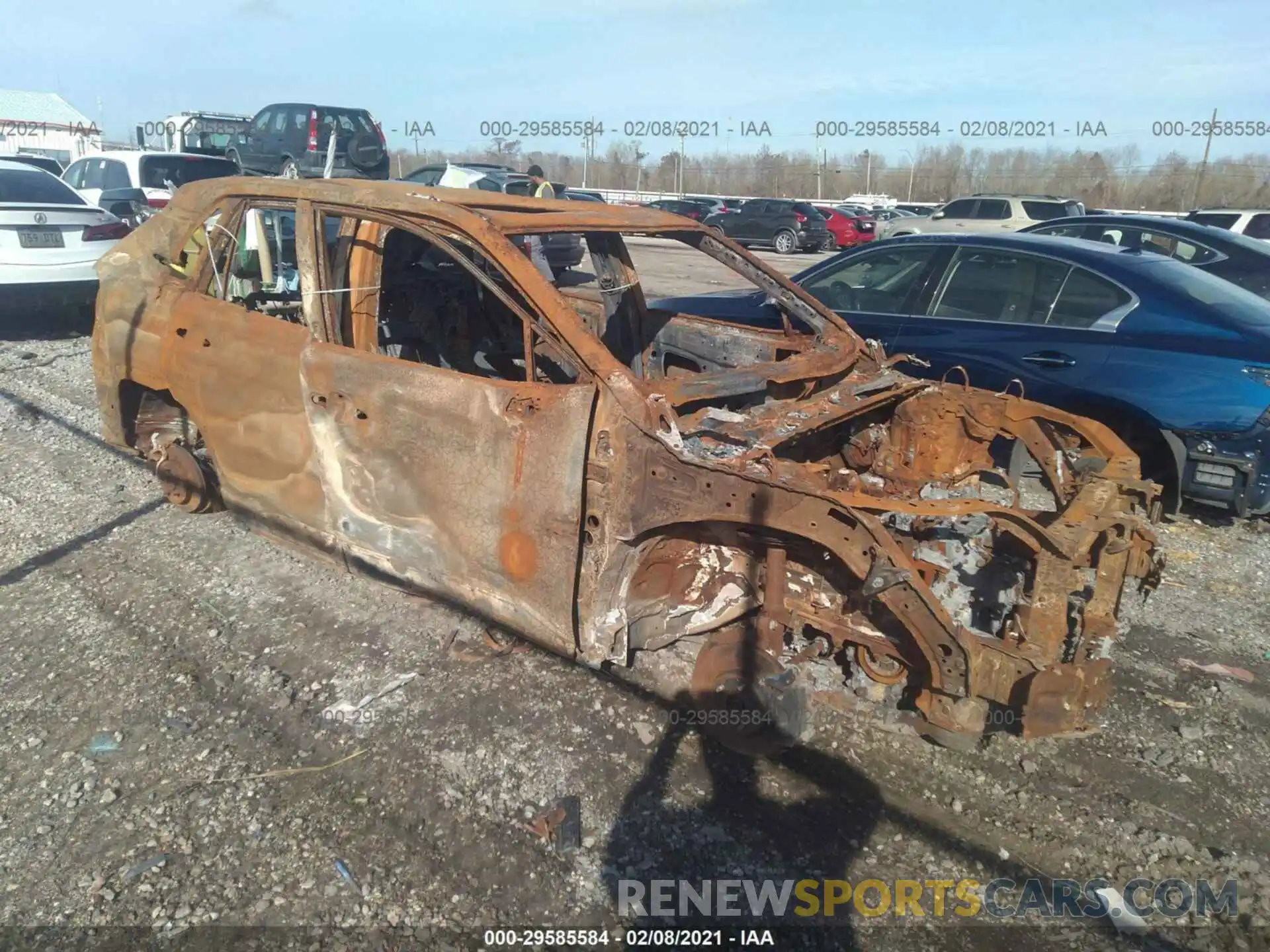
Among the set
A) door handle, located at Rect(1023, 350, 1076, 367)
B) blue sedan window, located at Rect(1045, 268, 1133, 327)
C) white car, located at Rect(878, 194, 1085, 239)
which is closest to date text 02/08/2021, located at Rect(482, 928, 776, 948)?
door handle, located at Rect(1023, 350, 1076, 367)

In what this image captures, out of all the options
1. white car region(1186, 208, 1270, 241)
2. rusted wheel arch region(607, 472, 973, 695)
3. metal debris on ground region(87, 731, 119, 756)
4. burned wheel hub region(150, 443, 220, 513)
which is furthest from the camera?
white car region(1186, 208, 1270, 241)

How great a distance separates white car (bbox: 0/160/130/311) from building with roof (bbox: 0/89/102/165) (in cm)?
3405

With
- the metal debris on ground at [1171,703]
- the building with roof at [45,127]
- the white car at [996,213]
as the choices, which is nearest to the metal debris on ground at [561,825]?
the metal debris on ground at [1171,703]

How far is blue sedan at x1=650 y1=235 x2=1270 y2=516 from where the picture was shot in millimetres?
4336

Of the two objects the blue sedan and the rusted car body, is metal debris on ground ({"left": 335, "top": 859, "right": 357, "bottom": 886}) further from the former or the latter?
the blue sedan

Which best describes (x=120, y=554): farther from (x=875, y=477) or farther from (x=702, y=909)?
(x=875, y=477)

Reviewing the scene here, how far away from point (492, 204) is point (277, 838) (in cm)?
248

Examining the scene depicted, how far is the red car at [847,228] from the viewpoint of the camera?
80.9ft

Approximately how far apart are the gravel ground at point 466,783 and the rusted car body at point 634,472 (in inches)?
11.4

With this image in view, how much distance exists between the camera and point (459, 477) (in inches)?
117

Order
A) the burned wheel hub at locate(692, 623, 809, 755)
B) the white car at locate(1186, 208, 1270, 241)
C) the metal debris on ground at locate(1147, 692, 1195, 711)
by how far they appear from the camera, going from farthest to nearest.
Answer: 1. the white car at locate(1186, 208, 1270, 241)
2. the metal debris on ground at locate(1147, 692, 1195, 711)
3. the burned wheel hub at locate(692, 623, 809, 755)

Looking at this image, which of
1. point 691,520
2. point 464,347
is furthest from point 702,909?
point 464,347

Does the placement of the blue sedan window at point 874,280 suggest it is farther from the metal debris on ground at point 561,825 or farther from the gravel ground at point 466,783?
the metal debris on ground at point 561,825

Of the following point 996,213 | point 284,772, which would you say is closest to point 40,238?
point 284,772
